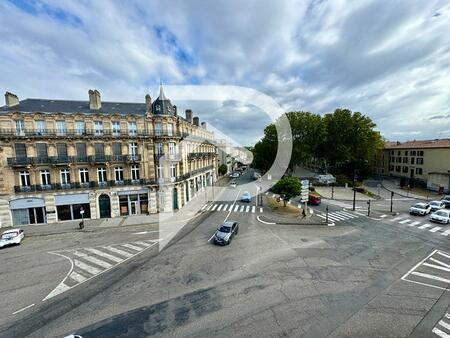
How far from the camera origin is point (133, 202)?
2656 centimetres

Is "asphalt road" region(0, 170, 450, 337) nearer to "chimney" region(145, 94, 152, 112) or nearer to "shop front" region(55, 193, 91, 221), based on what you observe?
"shop front" region(55, 193, 91, 221)

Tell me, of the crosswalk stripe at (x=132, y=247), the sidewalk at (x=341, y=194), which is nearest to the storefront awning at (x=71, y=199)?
the crosswalk stripe at (x=132, y=247)

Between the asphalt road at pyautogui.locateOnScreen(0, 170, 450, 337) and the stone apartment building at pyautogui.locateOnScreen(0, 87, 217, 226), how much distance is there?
791cm

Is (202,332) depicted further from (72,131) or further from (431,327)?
(72,131)

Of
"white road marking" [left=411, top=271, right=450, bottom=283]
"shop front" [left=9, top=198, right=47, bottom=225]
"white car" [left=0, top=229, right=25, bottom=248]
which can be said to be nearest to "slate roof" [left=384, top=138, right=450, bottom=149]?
"white road marking" [left=411, top=271, right=450, bottom=283]

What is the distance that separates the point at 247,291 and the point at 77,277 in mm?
11029

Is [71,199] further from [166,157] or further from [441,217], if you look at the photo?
[441,217]

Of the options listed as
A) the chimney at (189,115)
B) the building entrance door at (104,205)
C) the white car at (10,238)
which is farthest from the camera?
the chimney at (189,115)

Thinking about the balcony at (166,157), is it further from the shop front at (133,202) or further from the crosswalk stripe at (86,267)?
the crosswalk stripe at (86,267)

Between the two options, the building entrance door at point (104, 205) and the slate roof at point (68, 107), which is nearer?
the slate roof at point (68, 107)

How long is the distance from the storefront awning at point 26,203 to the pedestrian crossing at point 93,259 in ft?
36.1

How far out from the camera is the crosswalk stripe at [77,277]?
12516mm

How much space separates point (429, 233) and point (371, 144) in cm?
3500

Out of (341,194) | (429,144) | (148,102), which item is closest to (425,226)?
(341,194)
